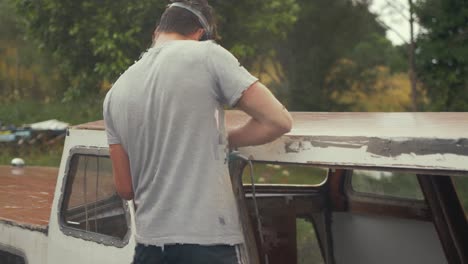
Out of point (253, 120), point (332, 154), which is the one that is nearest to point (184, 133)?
point (253, 120)

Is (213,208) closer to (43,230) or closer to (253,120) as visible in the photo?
(253,120)

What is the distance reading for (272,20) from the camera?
36.9 feet

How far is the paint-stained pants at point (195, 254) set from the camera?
1.98 m

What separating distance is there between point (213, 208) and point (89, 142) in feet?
3.35

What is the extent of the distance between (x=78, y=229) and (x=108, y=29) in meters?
7.65

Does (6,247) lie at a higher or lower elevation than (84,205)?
lower

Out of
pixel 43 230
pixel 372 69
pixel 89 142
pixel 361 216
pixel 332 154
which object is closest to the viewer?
pixel 332 154

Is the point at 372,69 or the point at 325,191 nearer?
the point at 325,191

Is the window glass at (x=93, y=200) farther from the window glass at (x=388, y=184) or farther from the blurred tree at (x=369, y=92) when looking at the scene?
the blurred tree at (x=369, y=92)

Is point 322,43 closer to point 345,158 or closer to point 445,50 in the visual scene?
point 445,50

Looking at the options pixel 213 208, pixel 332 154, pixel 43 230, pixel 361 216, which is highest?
pixel 332 154

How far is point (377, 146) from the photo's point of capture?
182cm

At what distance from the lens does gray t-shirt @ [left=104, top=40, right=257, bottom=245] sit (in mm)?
1970

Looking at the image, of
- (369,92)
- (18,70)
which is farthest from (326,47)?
(18,70)
